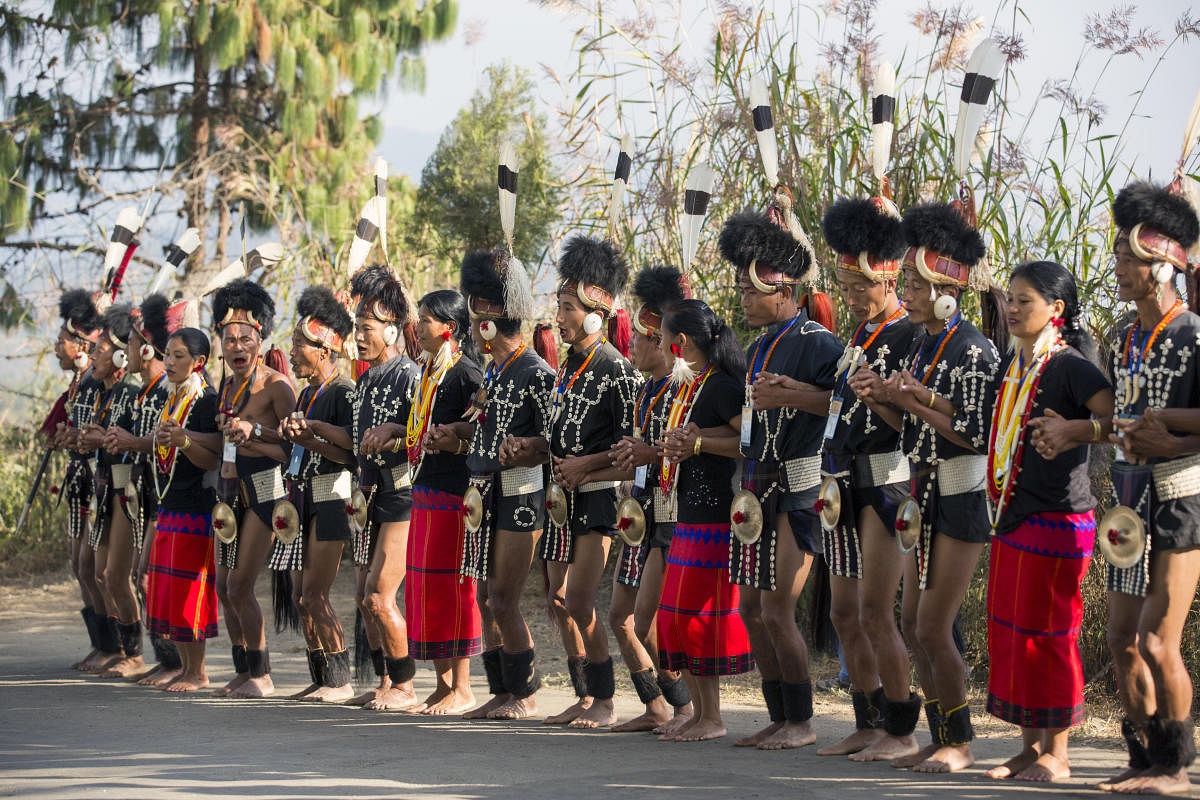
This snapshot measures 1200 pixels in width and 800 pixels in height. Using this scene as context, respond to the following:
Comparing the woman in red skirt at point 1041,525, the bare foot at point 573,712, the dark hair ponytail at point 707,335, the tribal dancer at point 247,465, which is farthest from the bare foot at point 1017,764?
the tribal dancer at point 247,465

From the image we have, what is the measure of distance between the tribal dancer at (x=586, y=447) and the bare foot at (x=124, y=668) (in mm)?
3259

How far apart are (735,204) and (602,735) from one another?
405 cm

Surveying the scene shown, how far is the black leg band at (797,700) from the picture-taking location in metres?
6.03

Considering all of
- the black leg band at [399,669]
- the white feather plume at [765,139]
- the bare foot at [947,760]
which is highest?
the white feather plume at [765,139]

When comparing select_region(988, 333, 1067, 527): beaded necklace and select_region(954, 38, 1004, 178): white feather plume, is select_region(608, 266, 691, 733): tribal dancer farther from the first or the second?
select_region(988, 333, 1067, 527): beaded necklace

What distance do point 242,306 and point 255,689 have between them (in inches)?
85.2

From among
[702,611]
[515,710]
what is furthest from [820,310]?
[515,710]

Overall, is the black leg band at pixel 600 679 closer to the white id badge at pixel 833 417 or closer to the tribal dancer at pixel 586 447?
the tribal dancer at pixel 586 447

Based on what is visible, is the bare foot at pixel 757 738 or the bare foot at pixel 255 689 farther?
the bare foot at pixel 255 689

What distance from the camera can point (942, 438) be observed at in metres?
5.52

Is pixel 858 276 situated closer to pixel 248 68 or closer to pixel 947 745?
pixel 947 745

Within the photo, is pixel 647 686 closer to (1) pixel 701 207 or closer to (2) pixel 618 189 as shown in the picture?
(1) pixel 701 207

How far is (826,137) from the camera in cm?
885

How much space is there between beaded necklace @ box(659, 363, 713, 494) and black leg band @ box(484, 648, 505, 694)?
1545 millimetres
